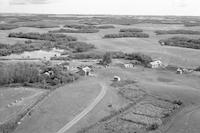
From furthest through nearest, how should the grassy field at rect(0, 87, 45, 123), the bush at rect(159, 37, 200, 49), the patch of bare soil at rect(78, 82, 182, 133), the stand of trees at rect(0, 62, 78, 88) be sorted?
the bush at rect(159, 37, 200, 49) → the stand of trees at rect(0, 62, 78, 88) → the grassy field at rect(0, 87, 45, 123) → the patch of bare soil at rect(78, 82, 182, 133)

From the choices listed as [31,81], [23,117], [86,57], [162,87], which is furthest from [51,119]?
[86,57]

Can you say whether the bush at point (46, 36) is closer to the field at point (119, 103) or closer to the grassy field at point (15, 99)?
the field at point (119, 103)

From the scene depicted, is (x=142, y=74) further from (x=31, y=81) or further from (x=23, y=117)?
(x=23, y=117)

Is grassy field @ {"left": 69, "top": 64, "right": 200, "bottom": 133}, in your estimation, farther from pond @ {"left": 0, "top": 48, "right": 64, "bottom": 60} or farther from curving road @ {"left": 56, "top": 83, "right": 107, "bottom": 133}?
pond @ {"left": 0, "top": 48, "right": 64, "bottom": 60}

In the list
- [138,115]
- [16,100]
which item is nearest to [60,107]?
[16,100]

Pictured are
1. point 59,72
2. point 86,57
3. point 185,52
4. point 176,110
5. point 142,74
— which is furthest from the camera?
point 185,52

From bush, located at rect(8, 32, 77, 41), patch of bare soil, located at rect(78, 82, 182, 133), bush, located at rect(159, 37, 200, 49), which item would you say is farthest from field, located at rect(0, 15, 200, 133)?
bush, located at rect(8, 32, 77, 41)

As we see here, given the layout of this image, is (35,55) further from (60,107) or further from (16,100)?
(60,107)

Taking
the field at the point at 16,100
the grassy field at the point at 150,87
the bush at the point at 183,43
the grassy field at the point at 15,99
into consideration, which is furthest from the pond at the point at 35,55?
the bush at the point at 183,43

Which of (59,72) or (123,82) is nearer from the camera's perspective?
(123,82)
